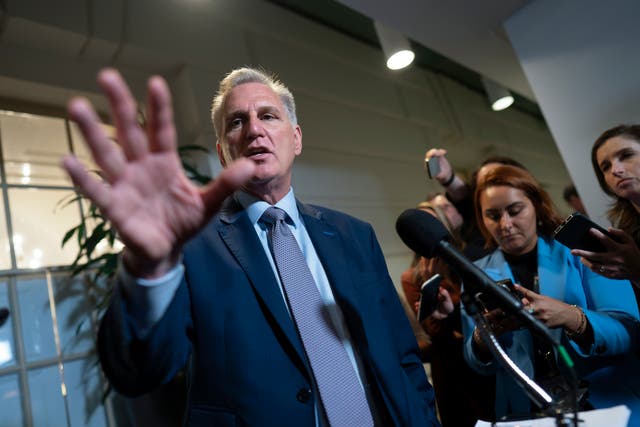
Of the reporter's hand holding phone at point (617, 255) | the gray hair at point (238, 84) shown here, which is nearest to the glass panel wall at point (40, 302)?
the gray hair at point (238, 84)

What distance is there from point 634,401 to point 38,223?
299cm

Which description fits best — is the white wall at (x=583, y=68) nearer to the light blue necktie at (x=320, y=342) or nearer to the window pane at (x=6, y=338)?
the light blue necktie at (x=320, y=342)

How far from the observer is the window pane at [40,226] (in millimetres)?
2305

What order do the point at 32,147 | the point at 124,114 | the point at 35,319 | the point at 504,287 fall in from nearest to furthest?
1. the point at 124,114
2. the point at 504,287
3. the point at 35,319
4. the point at 32,147

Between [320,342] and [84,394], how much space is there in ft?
6.64

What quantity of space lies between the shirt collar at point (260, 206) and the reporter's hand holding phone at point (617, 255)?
80 cm

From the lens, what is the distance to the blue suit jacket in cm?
119

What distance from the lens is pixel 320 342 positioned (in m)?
0.89

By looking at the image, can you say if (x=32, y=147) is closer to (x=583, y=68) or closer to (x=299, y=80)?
(x=299, y=80)

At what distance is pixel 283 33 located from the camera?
3781mm

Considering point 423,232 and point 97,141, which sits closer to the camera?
point 97,141

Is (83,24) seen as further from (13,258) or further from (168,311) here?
(168,311)

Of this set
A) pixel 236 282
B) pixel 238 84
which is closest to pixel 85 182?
pixel 236 282

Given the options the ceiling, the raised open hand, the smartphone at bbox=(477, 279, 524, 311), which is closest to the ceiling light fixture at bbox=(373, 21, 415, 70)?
the ceiling
